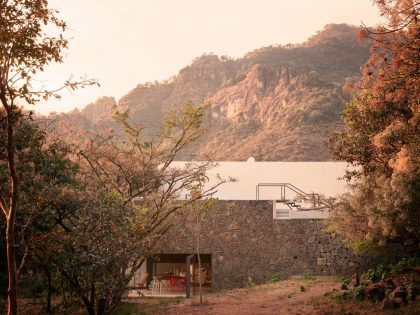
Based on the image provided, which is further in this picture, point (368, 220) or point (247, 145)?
point (247, 145)

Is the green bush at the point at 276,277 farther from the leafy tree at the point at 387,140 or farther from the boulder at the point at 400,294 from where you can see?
the boulder at the point at 400,294

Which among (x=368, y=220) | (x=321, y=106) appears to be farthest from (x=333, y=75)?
(x=368, y=220)

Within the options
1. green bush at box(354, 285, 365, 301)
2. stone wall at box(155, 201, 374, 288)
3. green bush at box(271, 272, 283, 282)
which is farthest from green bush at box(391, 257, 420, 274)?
green bush at box(271, 272, 283, 282)

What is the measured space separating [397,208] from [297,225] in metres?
8.62

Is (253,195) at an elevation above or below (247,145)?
below

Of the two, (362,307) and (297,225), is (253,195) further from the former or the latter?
(362,307)

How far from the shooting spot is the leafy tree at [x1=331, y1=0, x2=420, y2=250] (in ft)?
40.2

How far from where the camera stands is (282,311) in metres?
14.5

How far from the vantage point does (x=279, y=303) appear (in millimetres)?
15547

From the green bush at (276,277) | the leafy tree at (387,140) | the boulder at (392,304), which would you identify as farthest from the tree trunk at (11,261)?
the green bush at (276,277)

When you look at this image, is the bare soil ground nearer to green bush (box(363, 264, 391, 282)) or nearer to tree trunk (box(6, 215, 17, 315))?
green bush (box(363, 264, 391, 282))

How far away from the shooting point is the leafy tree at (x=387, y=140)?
12.3m

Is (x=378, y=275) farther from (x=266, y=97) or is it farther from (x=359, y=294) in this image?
(x=266, y=97)

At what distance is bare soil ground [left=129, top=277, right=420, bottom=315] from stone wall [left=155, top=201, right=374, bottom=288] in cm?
179
